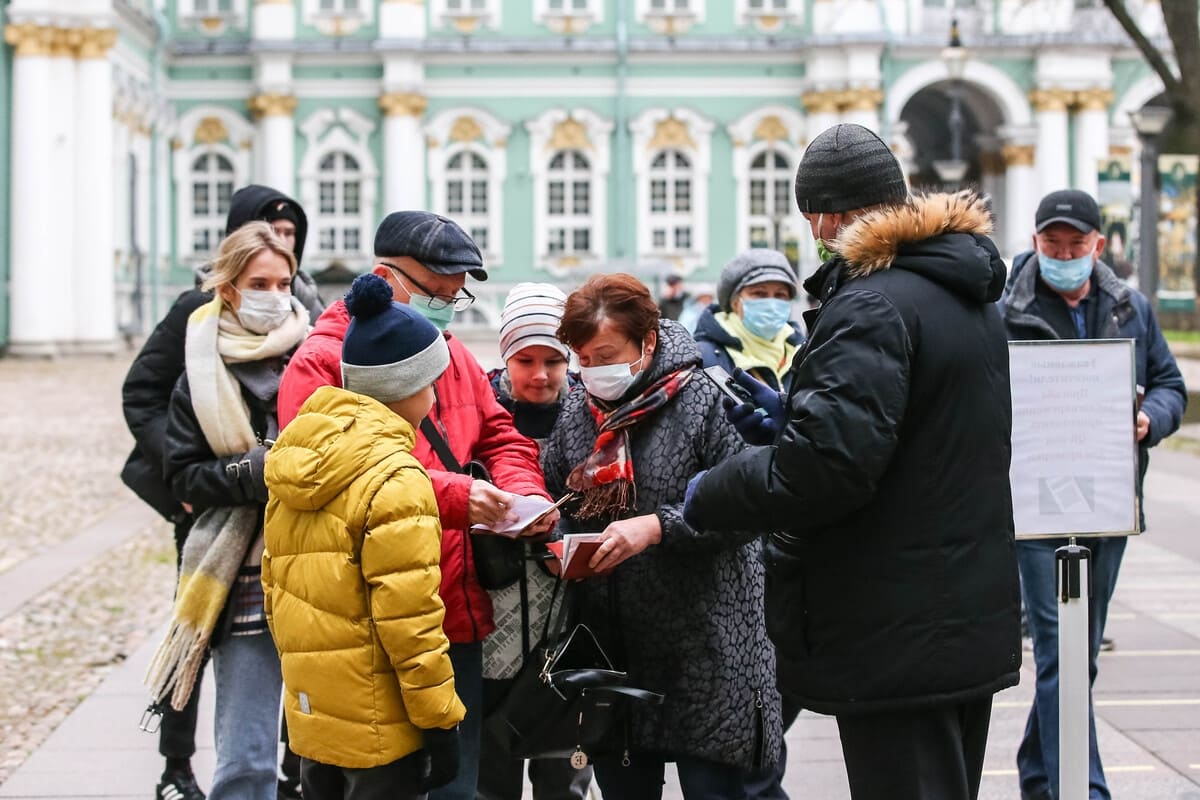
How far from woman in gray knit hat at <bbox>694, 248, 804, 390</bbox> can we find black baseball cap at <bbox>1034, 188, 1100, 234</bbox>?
96 cm

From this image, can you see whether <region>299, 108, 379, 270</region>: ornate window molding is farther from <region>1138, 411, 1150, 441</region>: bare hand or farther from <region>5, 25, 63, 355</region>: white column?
<region>1138, 411, 1150, 441</region>: bare hand

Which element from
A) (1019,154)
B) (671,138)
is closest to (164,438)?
(671,138)

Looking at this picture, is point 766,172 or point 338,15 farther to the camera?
point 766,172

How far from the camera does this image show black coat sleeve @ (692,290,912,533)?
3607 mm

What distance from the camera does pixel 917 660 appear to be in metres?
3.68

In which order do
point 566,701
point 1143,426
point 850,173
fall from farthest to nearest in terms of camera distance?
1. point 1143,426
2. point 566,701
3. point 850,173

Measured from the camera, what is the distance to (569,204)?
43.8 m

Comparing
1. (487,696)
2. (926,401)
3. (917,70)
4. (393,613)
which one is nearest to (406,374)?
(393,613)

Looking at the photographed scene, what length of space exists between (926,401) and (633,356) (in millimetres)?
1024

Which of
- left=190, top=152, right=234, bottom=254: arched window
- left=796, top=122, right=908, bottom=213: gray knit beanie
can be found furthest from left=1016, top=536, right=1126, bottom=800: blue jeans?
left=190, top=152, right=234, bottom=254: arched window

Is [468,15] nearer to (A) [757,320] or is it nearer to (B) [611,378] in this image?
(A) [757,320]

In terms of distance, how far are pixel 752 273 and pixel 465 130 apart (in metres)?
37.2

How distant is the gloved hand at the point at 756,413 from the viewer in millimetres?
4824

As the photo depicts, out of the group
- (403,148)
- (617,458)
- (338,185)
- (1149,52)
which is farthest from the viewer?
(338,185)
